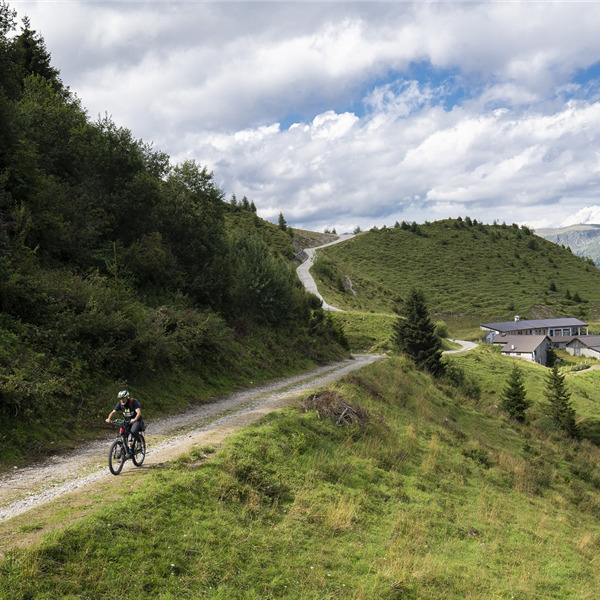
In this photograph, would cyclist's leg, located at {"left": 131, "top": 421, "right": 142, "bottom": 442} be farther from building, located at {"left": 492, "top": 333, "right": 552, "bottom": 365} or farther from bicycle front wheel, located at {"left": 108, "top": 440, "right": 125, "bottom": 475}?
building, located at {"left": 492, "top": 333, "right": 552, "bottom": 365}

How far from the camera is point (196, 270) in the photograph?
28062 mm

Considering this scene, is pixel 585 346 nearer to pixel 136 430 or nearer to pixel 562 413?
pixel 562 413

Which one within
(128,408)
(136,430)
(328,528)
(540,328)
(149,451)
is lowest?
(540,328)

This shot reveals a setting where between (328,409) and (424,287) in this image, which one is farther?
(424,287)

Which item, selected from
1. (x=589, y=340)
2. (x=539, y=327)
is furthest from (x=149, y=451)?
(x=589, y=340)

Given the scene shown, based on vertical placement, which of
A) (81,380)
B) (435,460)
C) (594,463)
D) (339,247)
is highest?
(339,247)

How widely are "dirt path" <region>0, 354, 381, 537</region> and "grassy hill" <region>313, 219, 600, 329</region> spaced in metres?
57.3

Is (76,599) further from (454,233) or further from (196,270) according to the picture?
(454,233)

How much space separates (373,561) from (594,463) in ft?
71.5

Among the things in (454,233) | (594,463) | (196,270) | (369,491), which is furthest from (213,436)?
(454,233)

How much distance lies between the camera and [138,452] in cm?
995

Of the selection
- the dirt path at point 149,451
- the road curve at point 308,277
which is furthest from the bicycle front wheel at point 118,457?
the road curve at point 308,277

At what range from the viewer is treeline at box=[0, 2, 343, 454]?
14.2 m

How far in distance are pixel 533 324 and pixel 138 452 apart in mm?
98038
